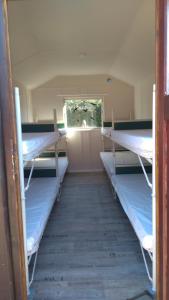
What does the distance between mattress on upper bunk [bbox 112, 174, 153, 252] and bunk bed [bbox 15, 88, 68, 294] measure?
74 centimetres

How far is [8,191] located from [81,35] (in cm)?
254

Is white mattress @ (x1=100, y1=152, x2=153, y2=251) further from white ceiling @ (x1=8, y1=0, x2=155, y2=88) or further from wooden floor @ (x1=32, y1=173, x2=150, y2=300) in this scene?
white ceiling @ (x1=8, y1=0, x2=155, y2=88)

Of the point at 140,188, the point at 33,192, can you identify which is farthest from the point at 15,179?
the point at 140,188

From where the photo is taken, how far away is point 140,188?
2961 millimetres

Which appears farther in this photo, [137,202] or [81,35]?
[81,35]

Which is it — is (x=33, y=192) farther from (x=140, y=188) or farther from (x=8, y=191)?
(x=8, y=191)

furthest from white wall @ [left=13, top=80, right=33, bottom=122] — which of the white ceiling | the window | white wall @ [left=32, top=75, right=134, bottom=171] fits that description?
the window

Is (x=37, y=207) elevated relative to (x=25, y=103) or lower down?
lower down

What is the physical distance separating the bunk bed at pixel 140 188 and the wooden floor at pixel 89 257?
18cm

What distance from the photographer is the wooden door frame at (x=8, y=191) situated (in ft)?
3.98

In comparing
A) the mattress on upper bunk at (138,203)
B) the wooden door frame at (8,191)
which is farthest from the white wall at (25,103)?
the wooden door frame at (8,191)

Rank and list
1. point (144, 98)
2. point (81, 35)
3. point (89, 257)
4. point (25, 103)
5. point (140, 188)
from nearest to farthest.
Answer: point (89, 257) → point (140, 188) → point (81, 35) → point (144, 98) → point (25, 103)

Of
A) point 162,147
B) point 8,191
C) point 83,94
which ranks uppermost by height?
point 83,94

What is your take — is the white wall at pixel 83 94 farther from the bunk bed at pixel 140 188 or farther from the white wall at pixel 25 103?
the bunk bed at pixel 140 188
